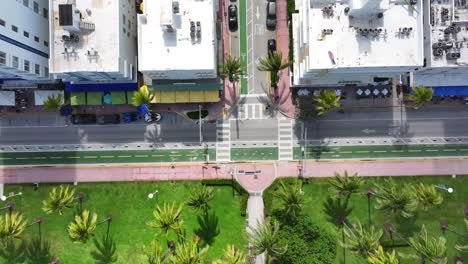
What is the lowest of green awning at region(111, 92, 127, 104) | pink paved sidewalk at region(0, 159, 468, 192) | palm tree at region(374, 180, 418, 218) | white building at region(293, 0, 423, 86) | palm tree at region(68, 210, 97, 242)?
palm tree at region(68, 210, 97, 242)

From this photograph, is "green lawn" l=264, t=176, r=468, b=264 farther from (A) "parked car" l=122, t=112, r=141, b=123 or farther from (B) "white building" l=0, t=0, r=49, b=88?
(B) "white building" l=0, t=0, r=49, b=88

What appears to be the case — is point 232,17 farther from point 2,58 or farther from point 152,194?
point 2,58

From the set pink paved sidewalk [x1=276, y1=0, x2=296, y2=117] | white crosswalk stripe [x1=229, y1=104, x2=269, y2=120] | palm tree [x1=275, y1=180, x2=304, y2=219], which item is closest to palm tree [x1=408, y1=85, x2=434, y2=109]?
pink paved sidewalk [x1=276, y1=0, x2=296, y2=117]

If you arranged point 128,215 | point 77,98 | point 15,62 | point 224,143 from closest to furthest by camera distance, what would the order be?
point 15,62 < point 77,98 < point 128,215 < point 224,143

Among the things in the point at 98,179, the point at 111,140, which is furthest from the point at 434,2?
the point at 98,179

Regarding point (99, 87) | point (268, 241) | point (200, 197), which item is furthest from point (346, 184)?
point (99, 87)

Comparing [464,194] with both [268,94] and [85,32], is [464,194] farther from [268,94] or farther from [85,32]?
[85,32]
